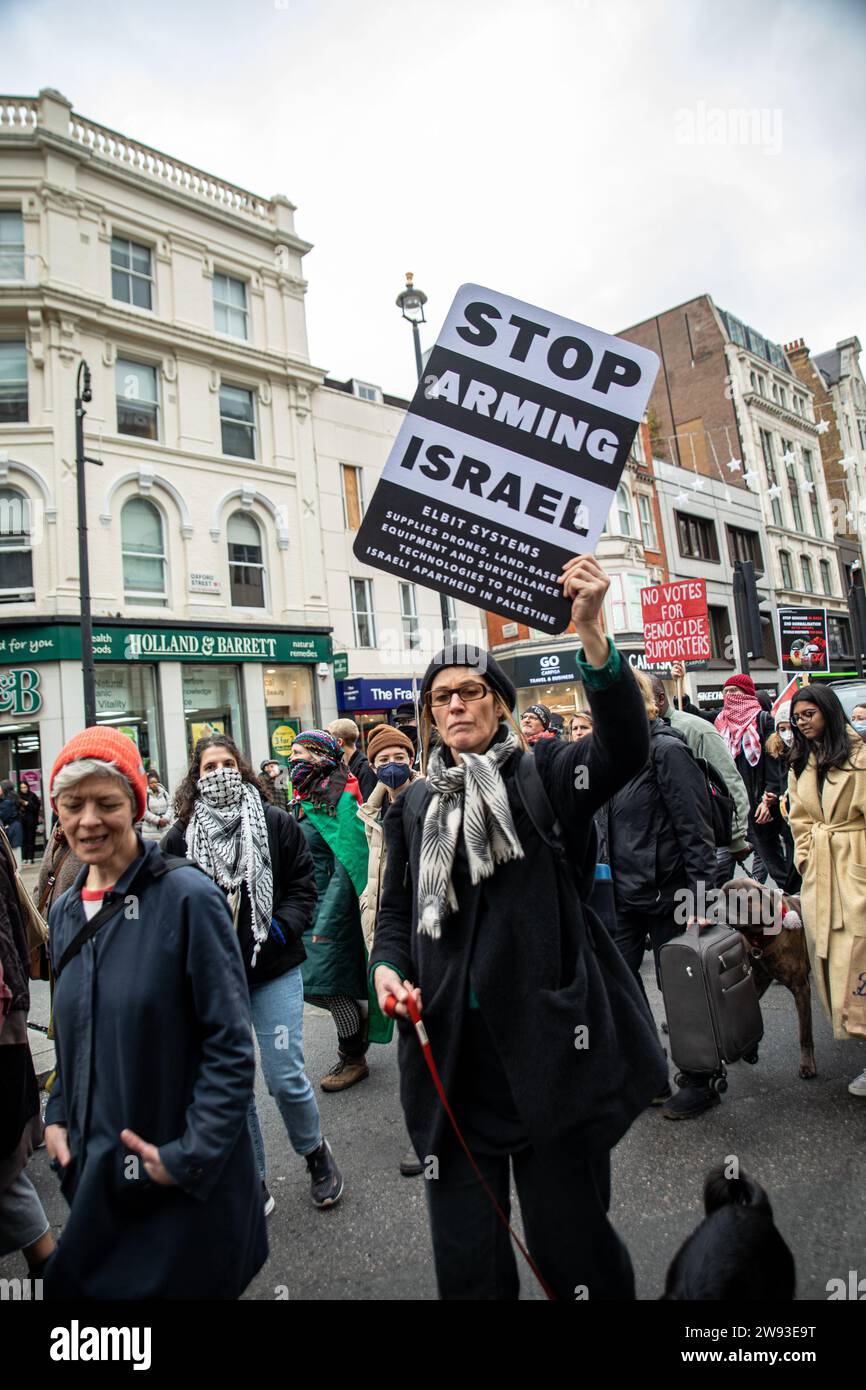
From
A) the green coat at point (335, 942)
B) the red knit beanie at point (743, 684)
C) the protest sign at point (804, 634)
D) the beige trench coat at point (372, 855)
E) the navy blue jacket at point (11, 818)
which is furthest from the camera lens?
the protest sign at point (804, 634)

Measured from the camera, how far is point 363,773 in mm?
5457

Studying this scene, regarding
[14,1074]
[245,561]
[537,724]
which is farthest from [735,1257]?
[245,561]

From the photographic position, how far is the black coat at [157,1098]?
170 centimetres

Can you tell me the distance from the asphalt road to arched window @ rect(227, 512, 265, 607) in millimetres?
15336

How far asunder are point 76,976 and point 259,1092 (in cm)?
292

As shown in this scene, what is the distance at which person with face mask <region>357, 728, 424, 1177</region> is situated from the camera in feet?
13.6

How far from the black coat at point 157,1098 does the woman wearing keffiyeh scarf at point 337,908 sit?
7.59ft

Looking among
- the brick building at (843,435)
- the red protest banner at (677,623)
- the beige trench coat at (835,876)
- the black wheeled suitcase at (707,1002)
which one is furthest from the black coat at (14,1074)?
the brick building at (843,435)

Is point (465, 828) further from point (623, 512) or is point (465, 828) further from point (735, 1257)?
point (623, 512)

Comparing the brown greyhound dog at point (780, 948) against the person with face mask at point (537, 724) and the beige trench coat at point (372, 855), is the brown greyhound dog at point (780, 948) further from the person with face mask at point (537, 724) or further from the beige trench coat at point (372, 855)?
the person with face mask at point (537, 724)

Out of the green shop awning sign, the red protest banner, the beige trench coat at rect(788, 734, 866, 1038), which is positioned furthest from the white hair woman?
the green shop awning sign

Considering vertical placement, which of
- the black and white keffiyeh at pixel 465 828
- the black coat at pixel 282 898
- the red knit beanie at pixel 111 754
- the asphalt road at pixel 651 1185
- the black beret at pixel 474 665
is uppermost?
the black beret at pixel 474 665

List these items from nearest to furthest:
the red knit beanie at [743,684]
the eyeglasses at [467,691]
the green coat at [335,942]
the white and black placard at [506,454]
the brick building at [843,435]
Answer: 1. the eyeglasses at [467,691]
2. the white and black placard at [506,454]
3. the green coat at [335,942]
4. the red knit beanie at [743,684]
5. the brick building at [843,435]
